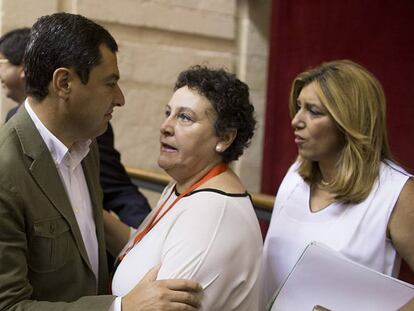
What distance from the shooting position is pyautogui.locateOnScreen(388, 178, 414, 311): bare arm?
1.72 meters

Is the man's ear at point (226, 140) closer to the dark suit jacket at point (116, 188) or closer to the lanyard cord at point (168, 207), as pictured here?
the lanyard cord at point (168, 207)

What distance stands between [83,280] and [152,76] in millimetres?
2631

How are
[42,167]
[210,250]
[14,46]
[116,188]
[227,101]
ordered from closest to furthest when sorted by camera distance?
[210,250] → [42,167] → [227,101] → [116,188] → [14,46]

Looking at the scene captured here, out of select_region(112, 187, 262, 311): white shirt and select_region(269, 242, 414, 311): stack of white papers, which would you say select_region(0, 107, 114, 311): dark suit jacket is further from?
select_region(269, 242, 414, 311): stack of white papers

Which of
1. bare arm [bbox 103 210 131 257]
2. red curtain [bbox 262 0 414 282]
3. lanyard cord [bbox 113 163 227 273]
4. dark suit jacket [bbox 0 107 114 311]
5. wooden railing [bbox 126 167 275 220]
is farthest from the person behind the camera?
red curtain [bbox 262 0 414 282]

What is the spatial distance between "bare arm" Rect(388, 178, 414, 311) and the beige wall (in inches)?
83.9

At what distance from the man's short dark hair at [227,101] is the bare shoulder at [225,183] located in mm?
83

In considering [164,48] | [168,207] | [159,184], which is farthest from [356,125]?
[164,48]

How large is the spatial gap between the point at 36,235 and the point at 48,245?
5 centimetres

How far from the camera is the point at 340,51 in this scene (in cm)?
385

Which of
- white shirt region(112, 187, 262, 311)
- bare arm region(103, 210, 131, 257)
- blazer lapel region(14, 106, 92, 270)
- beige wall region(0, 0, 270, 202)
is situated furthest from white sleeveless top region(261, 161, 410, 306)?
beige wall region(0, 0, 270, 202)

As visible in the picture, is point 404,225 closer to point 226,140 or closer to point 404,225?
point 404,225

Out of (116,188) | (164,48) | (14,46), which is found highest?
(14,46)

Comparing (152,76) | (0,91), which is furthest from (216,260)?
(152,76)
